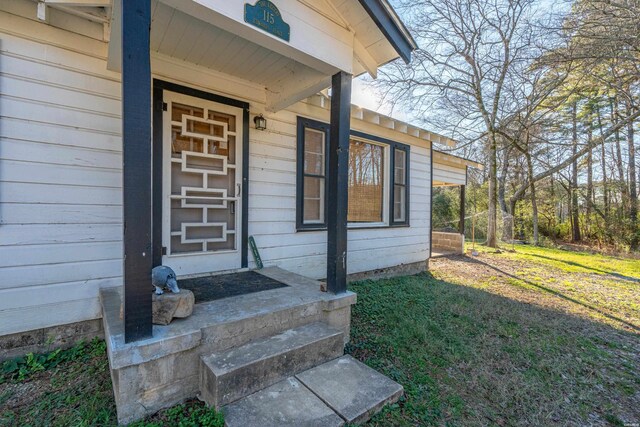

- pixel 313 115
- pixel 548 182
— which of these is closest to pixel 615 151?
pixel 548 182

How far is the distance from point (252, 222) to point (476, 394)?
107 inches

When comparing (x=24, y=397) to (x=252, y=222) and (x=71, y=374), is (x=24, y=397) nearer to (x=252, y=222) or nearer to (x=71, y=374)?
(x=71, y=374)

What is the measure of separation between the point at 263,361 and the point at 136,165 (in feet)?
4.58

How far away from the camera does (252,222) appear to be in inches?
137

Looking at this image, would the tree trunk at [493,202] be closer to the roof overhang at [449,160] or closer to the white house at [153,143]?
the roof overhang at [449,160]

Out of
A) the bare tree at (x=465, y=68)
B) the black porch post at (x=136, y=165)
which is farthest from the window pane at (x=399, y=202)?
the bare tree at (x=465, y=68)

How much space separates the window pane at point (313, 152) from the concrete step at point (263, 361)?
7.91 feet

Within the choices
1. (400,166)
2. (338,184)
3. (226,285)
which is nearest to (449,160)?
(400,166)

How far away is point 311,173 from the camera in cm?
409

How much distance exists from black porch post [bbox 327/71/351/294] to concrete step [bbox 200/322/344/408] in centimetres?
55

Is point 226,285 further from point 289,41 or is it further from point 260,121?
point 289,41

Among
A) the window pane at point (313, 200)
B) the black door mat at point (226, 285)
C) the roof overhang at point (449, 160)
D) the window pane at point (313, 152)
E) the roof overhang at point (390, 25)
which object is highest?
the roof overhang at point (390, 25)

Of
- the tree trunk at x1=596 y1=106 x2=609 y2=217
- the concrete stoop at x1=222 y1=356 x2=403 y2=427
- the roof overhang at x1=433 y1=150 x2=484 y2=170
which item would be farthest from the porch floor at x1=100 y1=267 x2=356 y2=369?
the tree trunk at x1=596 y1=106 x2=609 y2=217

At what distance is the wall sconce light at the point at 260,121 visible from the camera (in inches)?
136
